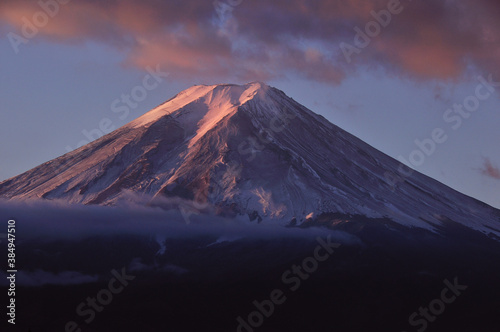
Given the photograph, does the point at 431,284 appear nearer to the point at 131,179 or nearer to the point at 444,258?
the point at 444,258

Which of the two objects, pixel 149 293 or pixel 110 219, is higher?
pixel 110 219

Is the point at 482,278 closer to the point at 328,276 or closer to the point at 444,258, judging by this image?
the point at 444,258

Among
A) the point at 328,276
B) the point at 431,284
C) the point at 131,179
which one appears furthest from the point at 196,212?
the point at 431,284

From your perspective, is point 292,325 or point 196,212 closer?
point 292,325

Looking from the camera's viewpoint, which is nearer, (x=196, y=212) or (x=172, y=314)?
(x=172, y=314)

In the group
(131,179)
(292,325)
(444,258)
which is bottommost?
(292,325)

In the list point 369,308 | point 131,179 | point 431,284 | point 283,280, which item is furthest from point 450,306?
point 131,179

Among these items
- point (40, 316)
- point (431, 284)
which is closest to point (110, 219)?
point (40, 316)

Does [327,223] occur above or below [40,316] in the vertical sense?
above
